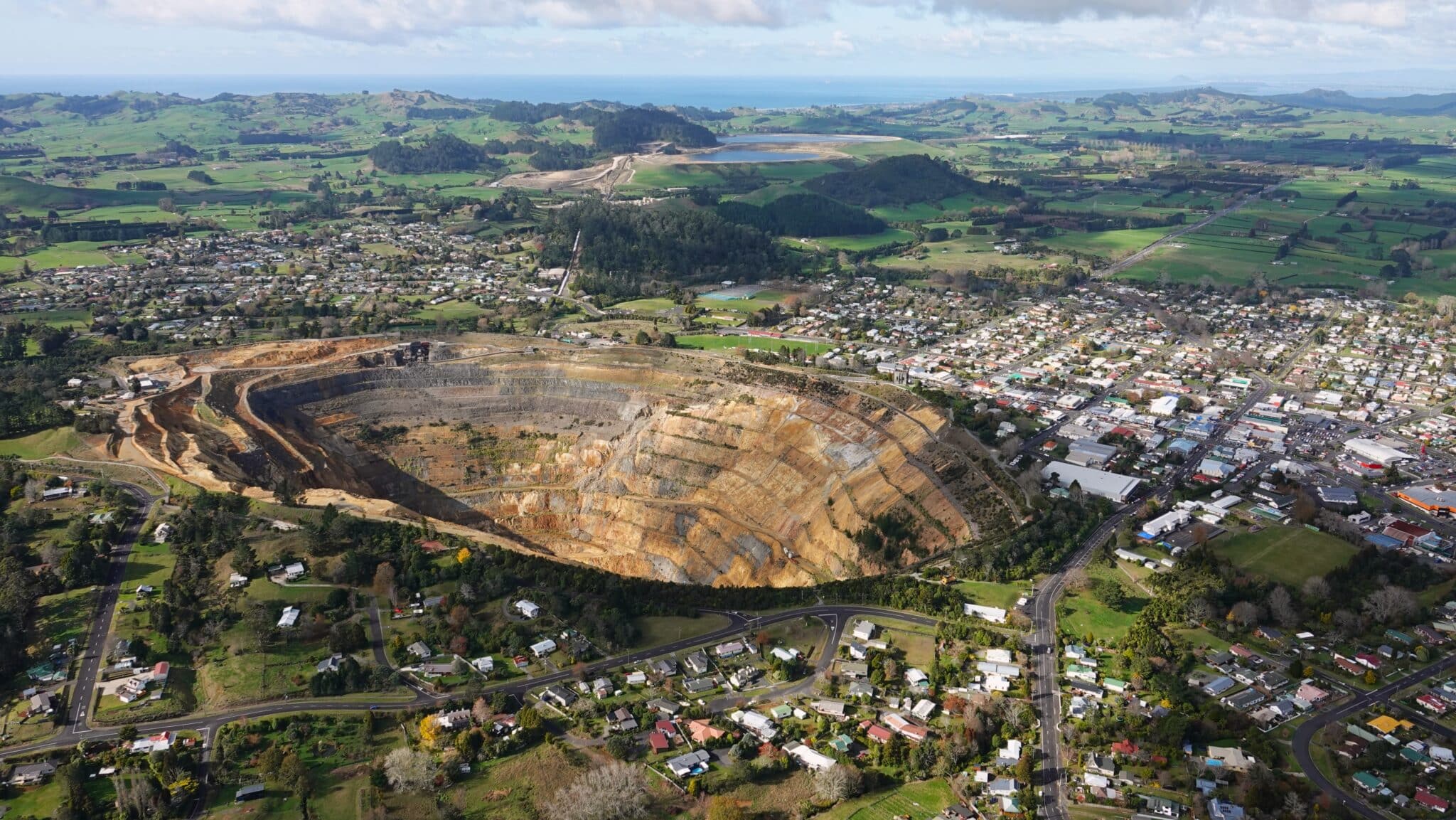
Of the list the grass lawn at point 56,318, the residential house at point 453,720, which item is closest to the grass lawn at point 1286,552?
the residential house at point 453,720

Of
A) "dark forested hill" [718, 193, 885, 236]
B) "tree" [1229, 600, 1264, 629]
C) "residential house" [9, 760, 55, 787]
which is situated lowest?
"residential house" [9, 760, 55, 787]

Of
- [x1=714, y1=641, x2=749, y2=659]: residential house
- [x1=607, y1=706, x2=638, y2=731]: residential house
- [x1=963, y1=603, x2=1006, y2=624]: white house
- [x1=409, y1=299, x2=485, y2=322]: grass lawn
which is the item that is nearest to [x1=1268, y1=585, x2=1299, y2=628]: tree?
[x1=963, y1=603, x2=1006, y2=624]: white house

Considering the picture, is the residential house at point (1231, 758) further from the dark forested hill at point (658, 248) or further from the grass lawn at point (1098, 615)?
the dark forested hill at point (658, 248)

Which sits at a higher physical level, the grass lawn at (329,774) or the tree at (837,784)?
the tree at (837,784)

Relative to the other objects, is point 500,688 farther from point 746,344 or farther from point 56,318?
point 56,318

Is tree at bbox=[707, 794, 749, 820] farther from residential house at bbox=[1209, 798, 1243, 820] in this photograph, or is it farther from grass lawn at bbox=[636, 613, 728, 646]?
residential house at bbox=[1209, 798, 1243, 820]

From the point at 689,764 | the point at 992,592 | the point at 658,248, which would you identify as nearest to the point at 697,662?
the point at 689,764

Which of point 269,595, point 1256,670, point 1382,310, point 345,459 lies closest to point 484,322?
point 345,459
